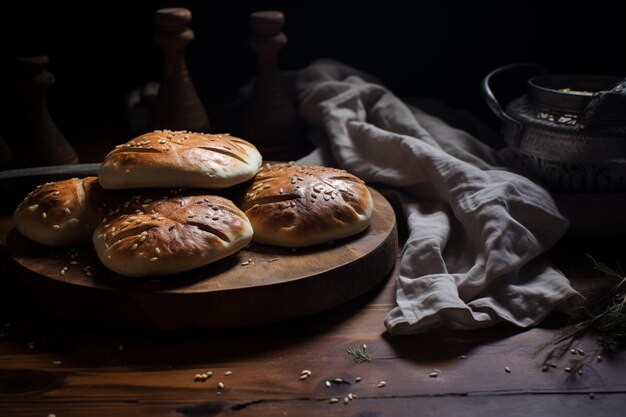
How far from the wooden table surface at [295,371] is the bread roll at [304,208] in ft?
0.59

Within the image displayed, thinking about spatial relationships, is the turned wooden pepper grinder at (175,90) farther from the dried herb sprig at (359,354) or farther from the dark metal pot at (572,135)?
the dried herb sprig at (359,354)

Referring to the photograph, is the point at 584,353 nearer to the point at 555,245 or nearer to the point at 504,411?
the point at 504,411

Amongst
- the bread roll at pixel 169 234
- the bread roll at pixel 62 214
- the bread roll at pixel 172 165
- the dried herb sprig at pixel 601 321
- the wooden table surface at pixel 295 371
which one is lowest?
the wooden table surface at pixel 295 371

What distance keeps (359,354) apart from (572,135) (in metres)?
0.88

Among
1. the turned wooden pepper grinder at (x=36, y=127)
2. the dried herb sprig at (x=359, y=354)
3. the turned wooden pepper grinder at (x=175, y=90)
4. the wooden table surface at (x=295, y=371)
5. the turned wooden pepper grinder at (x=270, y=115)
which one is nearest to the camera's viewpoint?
the wooden table surface at (x=295, y=371)

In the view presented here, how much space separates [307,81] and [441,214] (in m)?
0.90

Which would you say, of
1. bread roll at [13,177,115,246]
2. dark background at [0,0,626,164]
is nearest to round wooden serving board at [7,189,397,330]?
bread roll at [13,177,115,246]

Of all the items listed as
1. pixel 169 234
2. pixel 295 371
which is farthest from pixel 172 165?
pixel 295 371

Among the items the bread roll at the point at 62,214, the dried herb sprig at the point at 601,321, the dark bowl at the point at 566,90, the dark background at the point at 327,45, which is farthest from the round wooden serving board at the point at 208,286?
the dark background at the point at 327,45

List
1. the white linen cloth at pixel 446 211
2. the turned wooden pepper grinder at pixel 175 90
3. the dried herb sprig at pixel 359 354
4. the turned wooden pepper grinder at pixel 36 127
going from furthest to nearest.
→ 1. the turned wooden pepper grinder at pixel 175 90
2. the turned wooden pepper grinder at pixel 36 127
3. the white linen cloth at pixel 446 211
4. the dried herb sprig at pixel 359 354

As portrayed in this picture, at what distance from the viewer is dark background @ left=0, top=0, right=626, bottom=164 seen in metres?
2.50

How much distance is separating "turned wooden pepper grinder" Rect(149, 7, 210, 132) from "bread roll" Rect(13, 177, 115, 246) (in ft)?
2.01

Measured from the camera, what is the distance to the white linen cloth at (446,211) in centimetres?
143

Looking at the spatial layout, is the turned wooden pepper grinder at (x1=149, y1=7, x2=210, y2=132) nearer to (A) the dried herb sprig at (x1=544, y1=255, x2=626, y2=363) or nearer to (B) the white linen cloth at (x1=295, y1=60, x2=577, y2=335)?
(B) the white linen cloth at (x1=295, y1=60, x2=577, y2=335)
